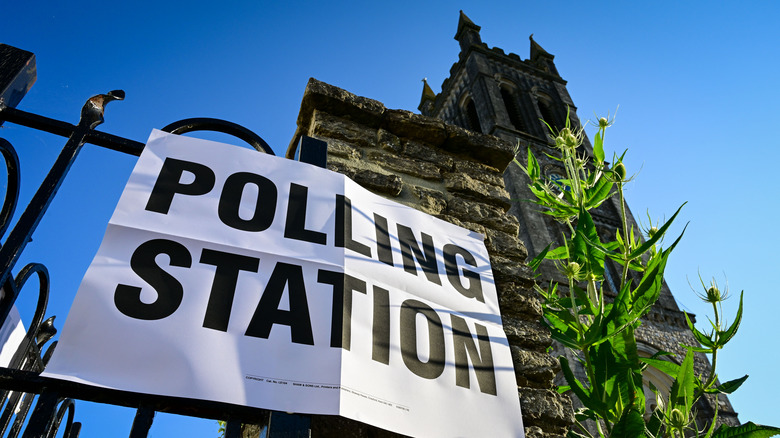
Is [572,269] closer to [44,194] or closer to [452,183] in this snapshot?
[452,183]

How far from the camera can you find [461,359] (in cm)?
158

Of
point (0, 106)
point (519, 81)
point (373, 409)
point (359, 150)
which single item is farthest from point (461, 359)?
point (519, 81)

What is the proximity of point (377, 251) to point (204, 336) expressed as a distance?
0.63m

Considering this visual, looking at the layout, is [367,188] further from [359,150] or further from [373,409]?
[373,409]

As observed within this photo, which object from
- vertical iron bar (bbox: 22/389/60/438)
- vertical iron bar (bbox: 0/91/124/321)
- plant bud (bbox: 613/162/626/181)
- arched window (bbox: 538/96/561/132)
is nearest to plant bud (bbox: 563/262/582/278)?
plant bud (bbox: 613/162/626/181)

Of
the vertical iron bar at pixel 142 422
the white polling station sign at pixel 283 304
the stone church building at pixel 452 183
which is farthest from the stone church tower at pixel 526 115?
the vertical iron bar at pixel 142 422

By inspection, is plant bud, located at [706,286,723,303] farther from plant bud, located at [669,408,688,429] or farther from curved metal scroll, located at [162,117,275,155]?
curved metal scroll, located at [162,117,275,155]

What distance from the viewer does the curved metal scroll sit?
180cm

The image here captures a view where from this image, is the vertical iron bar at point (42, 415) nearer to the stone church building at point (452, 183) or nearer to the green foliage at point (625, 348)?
the stone church building at point (452, 183)

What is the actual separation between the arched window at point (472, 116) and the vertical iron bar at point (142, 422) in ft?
56.0

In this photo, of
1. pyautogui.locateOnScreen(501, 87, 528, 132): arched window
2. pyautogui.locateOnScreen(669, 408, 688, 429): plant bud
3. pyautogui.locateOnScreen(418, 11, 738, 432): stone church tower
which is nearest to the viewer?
pyautogui.locateOnScreen(669, 408, 688, 429): plant bud

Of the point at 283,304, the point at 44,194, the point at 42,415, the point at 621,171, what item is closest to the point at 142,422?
the point at 42,415

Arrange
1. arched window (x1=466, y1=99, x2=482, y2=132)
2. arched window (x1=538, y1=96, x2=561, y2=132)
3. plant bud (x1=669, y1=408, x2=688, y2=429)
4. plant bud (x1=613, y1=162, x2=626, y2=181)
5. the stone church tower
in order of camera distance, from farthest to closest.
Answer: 1. arched window (x1=538, y1=96, x2=561, y2=132)
2. arched window (x1=466, y1=99, x2=482, y2=132)
3. the stone church tower
4. plant bud (x1=613, y1=162, x2=626, y2=181)
5. plant bud (x1=669, y1=408, x2=688, y2=429)

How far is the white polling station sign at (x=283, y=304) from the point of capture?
3.98ft
